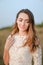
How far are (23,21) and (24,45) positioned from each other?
0.13m

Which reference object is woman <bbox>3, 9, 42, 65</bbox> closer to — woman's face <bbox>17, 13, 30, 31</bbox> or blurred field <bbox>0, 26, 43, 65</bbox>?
woman's face <bbox>17, 13, 30, 31</bbox>

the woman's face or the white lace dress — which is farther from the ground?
the woman's face

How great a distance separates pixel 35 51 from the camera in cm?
99

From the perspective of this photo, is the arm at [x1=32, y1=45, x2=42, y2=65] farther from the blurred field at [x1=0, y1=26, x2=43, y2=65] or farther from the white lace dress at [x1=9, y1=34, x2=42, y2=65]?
the blurred field at [x1=0, y1=26, x2=43, y2=65]

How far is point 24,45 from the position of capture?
98 cm

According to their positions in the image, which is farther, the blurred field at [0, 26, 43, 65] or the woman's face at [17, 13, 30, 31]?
the blurred field at [0, 26, 43, 65]

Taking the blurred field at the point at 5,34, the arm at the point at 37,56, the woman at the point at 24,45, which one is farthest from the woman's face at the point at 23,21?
the blurred field at the point at 5,34

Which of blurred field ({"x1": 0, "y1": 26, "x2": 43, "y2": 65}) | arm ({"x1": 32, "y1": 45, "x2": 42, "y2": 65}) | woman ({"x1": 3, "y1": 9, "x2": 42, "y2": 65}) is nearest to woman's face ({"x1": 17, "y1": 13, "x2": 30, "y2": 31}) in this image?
woman ({"x1": 3, "y1": 9, "x2": 42, "y2": 65})

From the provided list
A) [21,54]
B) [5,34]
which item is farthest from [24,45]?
[5,34]

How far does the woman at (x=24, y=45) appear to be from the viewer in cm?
97

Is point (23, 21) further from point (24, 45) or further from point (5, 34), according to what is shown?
point (5, 34)

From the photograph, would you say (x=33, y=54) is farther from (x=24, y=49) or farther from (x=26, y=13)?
(x=26, y=13)

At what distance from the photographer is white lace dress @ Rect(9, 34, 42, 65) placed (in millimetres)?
970

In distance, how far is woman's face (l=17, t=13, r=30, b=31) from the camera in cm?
99
